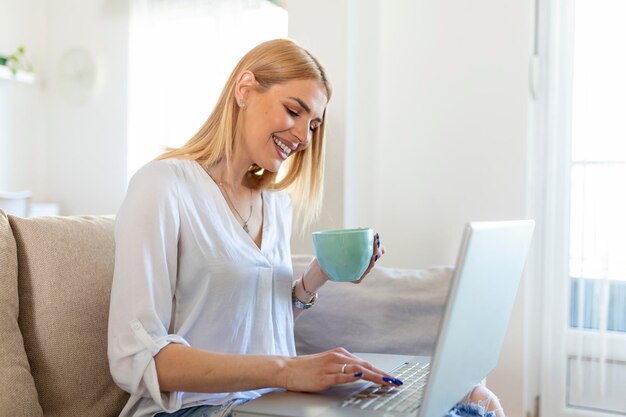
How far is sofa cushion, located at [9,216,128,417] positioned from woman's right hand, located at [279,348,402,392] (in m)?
0.45

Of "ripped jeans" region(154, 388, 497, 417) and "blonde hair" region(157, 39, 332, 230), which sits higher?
"blonde hair" region(157, 39, 332, 230)

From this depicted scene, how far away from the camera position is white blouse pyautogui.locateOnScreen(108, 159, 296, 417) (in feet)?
3.66

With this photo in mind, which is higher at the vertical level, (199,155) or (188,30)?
(188,30)

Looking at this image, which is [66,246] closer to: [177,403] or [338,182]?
[177,403]

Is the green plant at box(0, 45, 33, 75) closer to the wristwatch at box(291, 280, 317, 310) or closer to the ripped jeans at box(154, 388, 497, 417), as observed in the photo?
the wristwatch at box(291, 280, 317, 310)

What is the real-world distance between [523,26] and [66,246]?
1.61m

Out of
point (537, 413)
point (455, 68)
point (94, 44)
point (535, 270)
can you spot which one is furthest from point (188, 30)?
point (537, 413)

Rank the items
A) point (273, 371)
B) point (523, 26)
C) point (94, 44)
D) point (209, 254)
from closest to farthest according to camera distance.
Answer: point (273, 371) < point (209, 254) < point (523, 26) < point (94, 44)

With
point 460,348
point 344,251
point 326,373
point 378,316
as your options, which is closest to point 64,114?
point 378,316

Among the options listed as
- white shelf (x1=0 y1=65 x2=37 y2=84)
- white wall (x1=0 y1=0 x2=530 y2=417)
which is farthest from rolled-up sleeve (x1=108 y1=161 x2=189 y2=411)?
white shelf (x1=0 y1=65 x2=37 y2=84)

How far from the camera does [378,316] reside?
1743mm

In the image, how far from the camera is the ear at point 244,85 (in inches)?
54.0

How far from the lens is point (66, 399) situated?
1.26 meters

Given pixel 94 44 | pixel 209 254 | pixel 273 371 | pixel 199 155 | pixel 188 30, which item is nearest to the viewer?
pixel 273 371
